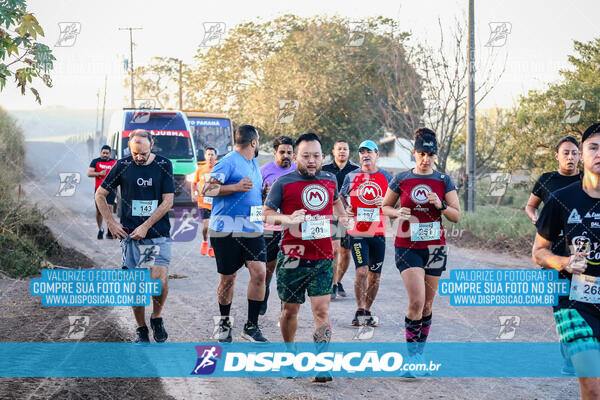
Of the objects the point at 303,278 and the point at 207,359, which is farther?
the point at 207,359

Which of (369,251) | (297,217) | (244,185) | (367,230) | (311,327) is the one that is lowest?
(311,327)

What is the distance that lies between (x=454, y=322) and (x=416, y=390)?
2.87 meters

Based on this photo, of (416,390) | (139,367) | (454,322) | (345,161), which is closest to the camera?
(416,390)

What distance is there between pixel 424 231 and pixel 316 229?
39.8 inches

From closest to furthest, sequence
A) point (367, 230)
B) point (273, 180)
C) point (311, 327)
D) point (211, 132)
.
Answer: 1. point (311, 327)
2. point (273, 180)
3. point (367, 230)
4. point (211, 132)

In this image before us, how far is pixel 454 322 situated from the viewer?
28.2 ft

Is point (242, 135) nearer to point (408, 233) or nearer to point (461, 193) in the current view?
point (408, 233)

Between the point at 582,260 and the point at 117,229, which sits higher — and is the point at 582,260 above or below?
above

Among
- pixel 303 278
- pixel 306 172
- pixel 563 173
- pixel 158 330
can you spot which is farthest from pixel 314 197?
pixel 563 173

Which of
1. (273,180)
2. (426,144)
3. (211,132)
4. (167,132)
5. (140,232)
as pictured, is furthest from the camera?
(211,132)

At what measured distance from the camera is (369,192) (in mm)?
8766

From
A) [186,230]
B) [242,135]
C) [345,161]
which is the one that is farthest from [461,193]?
[242,135]

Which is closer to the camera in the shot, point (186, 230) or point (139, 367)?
point (139, 367)

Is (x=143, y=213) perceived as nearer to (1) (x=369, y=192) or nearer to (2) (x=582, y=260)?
(1) (x=369, y=192)
